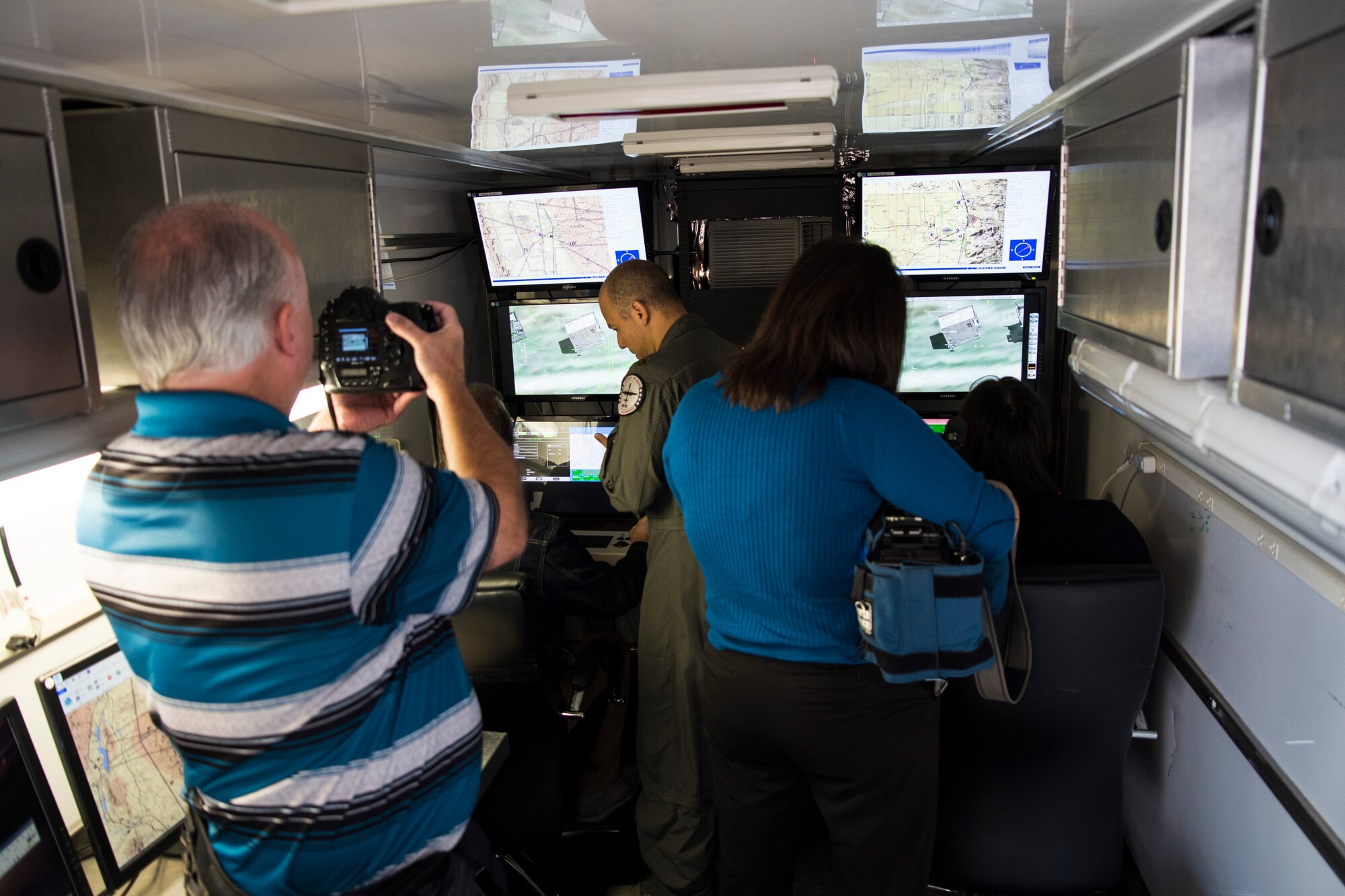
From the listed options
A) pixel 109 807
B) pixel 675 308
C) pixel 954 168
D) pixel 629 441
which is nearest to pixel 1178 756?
Result: pixel 629 441

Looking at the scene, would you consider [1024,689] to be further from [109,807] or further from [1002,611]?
[109,807]

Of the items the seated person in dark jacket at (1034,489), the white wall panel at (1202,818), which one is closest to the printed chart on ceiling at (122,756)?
the seated person in dark jacket at (1034,489)

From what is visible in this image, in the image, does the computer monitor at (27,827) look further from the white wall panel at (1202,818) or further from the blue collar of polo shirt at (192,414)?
the white wall panel at (1202,818)

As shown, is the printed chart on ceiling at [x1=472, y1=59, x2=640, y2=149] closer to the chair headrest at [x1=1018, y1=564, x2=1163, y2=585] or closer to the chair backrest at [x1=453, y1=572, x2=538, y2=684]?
the chair backrest at [x1=453, y1=572, x2=538, y2=684]

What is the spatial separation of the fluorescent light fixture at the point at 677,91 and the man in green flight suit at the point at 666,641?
1.02 m

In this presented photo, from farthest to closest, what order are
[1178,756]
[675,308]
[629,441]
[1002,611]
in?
[675,308], [629,441], [1178,756], [1002,611]

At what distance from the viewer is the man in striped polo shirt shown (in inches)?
40.6

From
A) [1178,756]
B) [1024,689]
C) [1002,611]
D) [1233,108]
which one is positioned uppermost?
[1233,108]

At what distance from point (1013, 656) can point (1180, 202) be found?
0.99 meters

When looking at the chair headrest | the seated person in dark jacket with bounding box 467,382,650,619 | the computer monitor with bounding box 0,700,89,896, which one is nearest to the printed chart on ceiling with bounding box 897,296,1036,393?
the seated person in dark jacket with bounding box 467,382,650,619

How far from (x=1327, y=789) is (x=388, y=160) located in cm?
266

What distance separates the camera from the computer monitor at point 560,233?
3303 millimetres

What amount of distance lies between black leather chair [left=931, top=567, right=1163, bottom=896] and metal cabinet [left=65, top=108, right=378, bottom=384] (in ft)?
4.63

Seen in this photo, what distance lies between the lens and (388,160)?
283 cm
